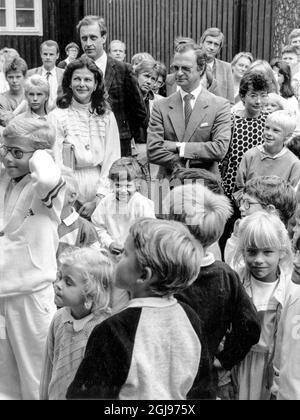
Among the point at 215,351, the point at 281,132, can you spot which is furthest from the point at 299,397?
the point at 281,132

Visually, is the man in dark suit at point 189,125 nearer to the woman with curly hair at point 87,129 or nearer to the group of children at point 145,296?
the woman with curly hair at point 87,129

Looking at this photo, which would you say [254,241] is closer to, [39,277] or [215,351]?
[215,351]

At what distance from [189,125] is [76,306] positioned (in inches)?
100

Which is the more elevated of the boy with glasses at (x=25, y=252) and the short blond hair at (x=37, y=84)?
the short blond hair at (x=37, y=84)

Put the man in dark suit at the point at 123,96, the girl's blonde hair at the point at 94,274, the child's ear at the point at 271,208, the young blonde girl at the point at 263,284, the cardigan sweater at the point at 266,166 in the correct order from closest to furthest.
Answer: the girl's blonde hair at the point at 94,274 < the young blonde girl at the point at 263,284 < the child's ear at the point at 271,208 < the cardigan sweater at the point at 266,166 < the man in dark suit at the point at 123,96

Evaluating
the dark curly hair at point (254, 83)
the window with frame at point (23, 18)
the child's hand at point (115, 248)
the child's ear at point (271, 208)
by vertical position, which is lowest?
the child's hand at point (115, 248)

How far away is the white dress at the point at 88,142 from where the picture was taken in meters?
5.22

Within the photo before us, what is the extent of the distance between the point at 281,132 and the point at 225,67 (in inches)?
94.3

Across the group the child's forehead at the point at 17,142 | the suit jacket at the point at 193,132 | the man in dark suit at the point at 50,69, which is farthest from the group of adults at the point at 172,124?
the man in dark suit at the point at 50,69

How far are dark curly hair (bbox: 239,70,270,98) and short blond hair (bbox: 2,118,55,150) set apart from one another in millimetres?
A: 2365

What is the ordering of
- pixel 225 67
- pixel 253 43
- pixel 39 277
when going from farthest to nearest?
1. pixel 253 43
2. pixel 225 67
3. pixel 39 277

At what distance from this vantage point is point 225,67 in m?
7.41

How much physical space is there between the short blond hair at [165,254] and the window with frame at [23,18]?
12.3m

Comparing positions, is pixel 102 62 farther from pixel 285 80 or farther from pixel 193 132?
pixel 285 80
